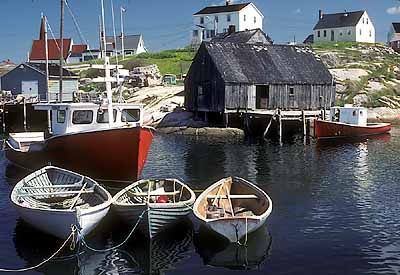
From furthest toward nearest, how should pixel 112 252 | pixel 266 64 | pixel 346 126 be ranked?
pixel 266 64, pixel 346 126, pixel 112 252

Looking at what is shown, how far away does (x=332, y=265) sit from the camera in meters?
15.9

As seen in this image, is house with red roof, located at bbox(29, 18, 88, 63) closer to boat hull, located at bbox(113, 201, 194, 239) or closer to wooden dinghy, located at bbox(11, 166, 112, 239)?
wooden dinghy, located at bbox(11, 166, 112, 239)

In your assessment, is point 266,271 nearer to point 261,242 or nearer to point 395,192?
point 261,242

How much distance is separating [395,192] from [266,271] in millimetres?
12734

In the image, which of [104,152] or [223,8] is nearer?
[104,152]

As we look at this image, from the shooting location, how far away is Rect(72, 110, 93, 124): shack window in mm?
26031

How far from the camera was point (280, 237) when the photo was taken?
18562 mm

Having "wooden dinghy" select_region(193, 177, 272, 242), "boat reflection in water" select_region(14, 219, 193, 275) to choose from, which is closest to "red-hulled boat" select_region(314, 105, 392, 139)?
"wooden dinghy" select_region(193, 177, 272, 242)

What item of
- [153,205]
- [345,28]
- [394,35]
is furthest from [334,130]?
[394,35]

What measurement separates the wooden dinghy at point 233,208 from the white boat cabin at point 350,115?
29.9 metres

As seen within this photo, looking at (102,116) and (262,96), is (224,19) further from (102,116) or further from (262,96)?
(102,116)

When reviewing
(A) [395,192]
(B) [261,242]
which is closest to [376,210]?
(A) [395,192]

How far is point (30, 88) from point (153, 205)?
55.9 meters

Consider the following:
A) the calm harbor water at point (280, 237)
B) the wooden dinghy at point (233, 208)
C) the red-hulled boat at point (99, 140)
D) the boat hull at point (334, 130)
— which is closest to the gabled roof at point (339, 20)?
the boat hull at point (334, 130)
